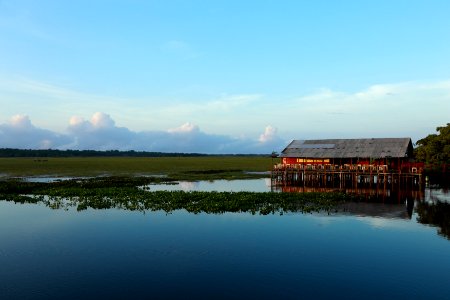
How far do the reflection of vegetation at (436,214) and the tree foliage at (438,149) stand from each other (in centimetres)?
3822

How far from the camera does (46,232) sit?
21578 millimetres

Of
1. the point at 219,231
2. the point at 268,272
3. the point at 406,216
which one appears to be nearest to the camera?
the point at 268,272

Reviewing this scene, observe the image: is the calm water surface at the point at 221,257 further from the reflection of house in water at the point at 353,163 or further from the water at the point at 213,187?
the reflection of house in water at the point at 353,163

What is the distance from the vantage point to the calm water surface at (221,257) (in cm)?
1304

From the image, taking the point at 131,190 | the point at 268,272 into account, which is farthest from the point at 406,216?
the point at 131,190

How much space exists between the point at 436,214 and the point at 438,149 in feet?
154

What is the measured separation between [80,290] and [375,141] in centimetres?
4842

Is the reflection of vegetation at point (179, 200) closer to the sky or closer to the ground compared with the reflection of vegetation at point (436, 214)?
closer to the sky

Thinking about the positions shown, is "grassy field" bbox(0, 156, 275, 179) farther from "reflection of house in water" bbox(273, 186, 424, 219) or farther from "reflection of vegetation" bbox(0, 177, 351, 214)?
"reflection of house in water" bbox(273, 186, 424, 219)

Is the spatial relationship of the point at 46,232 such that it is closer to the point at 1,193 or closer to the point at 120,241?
the point at 120,241

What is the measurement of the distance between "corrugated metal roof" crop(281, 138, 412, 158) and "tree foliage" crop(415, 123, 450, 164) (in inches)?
583

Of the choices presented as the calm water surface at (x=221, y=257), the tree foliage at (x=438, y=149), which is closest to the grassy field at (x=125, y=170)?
the tree foliage at (x=438, y=149)

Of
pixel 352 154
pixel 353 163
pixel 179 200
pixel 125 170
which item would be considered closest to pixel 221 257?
pixel 179 200

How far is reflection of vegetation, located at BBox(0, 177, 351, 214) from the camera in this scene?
28.8 meters
